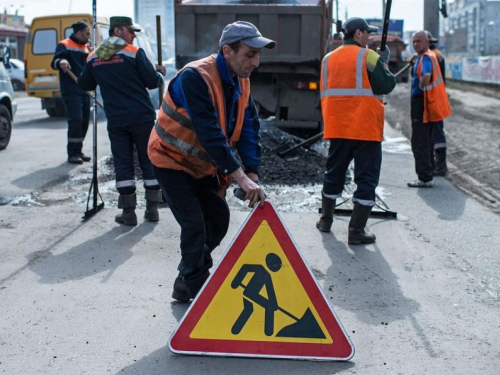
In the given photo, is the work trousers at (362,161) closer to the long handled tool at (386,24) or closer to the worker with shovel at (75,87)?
the long handled tool at (386,24)

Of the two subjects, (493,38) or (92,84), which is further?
(493,38)

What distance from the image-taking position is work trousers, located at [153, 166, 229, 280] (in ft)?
15.2

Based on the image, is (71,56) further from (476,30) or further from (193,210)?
(476,30)

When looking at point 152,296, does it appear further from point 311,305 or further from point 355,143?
point 355,143

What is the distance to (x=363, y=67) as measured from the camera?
6.58m

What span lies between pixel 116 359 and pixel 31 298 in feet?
4.02

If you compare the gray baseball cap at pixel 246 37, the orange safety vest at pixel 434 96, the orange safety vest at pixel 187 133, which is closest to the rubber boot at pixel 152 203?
the orange safety vest at pixel 187 133

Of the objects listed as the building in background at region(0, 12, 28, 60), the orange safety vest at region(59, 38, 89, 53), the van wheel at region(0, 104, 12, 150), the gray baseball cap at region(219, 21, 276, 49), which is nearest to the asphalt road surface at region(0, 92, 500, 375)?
the gray baseball cap at region(219, 21, 276, 49)

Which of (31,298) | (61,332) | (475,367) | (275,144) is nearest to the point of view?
(475,367)

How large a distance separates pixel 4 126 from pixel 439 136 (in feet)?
22.4

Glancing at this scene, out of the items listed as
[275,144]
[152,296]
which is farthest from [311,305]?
[275,144]

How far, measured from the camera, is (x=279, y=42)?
12281 millimetres

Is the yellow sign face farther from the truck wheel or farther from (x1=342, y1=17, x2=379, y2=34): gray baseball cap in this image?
the truck wheel

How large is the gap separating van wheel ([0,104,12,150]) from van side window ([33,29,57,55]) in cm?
598
